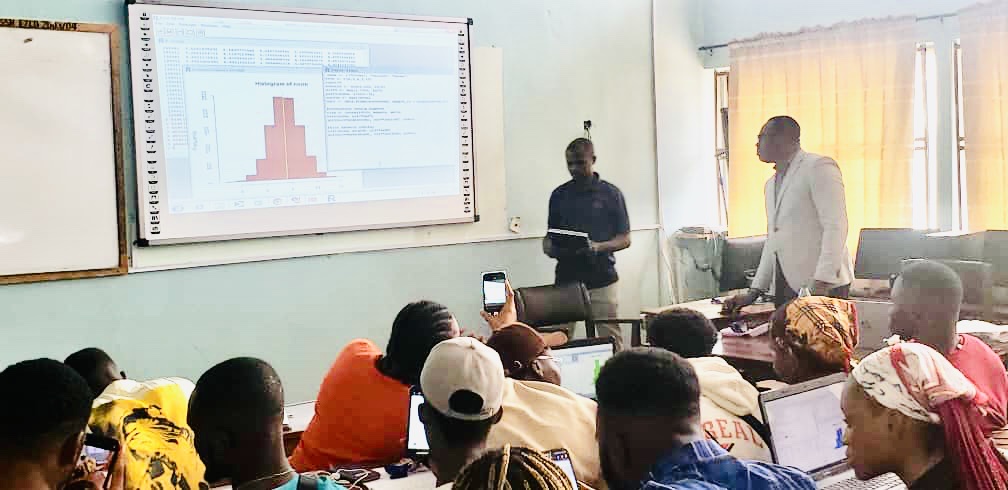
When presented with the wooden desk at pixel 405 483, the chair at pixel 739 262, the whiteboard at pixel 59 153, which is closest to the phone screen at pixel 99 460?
the wooden desk at pixel 405 483

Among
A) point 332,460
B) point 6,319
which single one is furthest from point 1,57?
point 332,460

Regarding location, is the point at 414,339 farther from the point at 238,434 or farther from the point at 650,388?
the point at 650,388

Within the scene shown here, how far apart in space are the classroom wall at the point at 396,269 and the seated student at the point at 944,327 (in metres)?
3.07

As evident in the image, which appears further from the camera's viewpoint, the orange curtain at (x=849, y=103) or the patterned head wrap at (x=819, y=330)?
the orange curtain at (x=849, y=103)

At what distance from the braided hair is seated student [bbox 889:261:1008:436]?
1.73 metres

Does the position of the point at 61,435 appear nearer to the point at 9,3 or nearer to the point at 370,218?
the point at 9,3

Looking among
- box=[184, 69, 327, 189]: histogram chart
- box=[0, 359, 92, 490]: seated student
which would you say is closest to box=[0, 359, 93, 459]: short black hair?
box=[0, 359, 92, 490]: seated student

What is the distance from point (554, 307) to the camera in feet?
16.8

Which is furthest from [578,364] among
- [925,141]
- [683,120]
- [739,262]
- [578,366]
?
[683,120]

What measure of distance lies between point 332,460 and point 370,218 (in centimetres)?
248

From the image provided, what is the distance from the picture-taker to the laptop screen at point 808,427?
7.22ft

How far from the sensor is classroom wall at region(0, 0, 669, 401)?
4.26 meters

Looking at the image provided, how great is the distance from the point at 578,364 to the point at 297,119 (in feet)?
7.96

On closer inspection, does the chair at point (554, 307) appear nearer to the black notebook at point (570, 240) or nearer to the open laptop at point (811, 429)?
the black notebook at point (570, 240)
